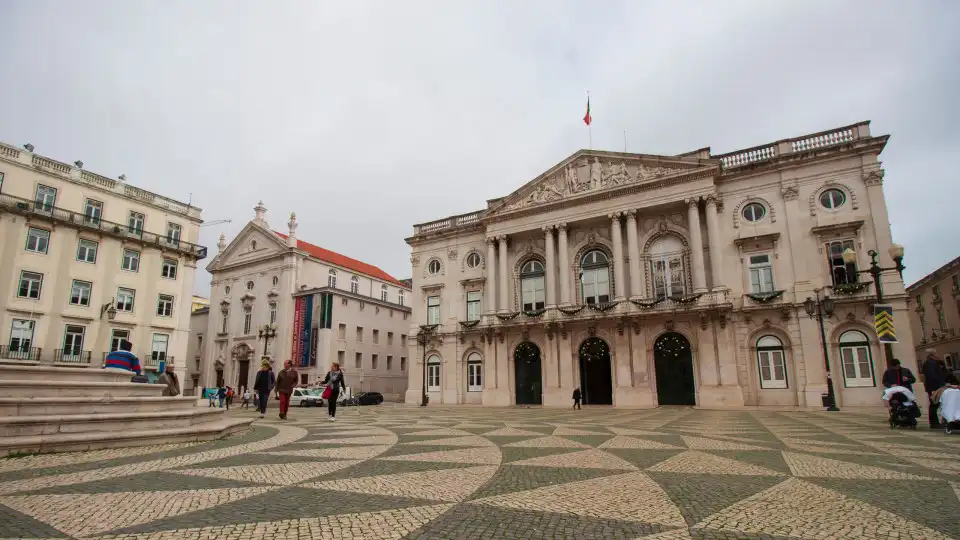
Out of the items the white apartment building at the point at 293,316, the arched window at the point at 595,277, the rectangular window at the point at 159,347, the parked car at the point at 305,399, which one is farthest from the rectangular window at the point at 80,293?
the arched window at the point at 595,277

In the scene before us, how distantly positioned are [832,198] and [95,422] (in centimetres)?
3111

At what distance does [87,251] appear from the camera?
33219 millimetres

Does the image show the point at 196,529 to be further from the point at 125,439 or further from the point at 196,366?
the point at 196,366

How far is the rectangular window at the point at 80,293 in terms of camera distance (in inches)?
1268

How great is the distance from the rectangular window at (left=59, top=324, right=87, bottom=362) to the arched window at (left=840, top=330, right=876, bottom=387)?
4333 centimetres

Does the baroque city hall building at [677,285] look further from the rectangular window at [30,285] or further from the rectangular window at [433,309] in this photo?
the rectangular window at [30,285]

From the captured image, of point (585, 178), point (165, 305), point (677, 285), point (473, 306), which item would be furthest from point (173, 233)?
point (677, 285)

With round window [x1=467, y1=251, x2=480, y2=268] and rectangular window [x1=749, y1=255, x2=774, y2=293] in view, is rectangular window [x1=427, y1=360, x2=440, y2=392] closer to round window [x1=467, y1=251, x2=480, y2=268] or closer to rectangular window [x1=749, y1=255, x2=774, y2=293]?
round window [x1=467, y1=251, x2=480, y2=268]

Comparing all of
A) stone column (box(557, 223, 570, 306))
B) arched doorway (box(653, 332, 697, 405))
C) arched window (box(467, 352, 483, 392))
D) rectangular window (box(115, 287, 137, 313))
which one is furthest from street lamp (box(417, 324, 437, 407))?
rectangular window (box(115, 287, 137, 313))

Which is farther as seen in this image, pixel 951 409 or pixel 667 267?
pixel 667 267

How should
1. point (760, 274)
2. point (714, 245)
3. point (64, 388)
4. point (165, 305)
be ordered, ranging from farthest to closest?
point (165, 305), point (714, 245), point (760, 274), point (64, 388)

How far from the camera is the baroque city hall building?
25203 millimetres

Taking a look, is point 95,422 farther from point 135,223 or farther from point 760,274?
point 135,223

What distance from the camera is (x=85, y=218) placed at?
32938mm
